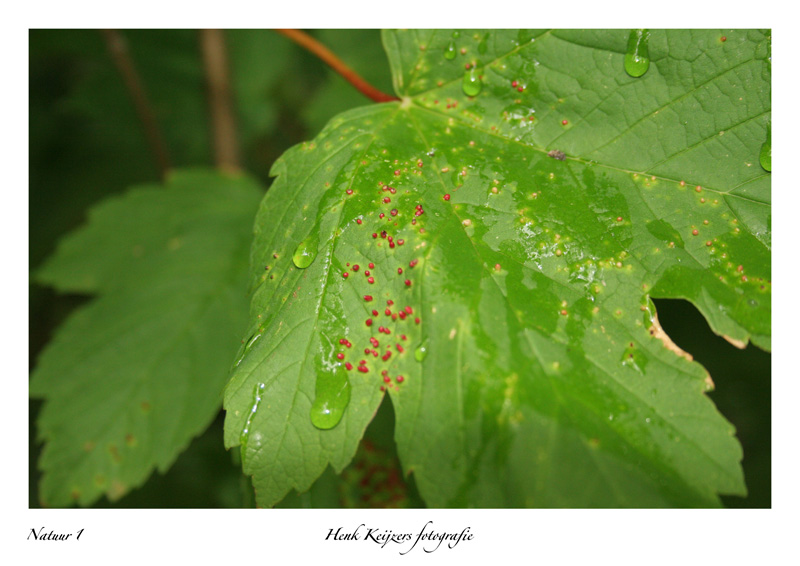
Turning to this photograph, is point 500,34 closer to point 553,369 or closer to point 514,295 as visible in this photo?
point 514,295

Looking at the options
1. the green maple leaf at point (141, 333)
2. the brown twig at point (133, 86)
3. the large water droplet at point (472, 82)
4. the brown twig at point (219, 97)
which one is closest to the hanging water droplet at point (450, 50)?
the large water droplet at point (472, 82)

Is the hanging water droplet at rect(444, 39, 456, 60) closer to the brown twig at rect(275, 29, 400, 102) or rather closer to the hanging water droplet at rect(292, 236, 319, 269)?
the brown twig at rect(275, 29, 400, 102)

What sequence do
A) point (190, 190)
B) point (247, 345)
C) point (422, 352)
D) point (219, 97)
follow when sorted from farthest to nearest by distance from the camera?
point (219, 97) < point (190, 190) < point (247, 345) < point (422, 352)

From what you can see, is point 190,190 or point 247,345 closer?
point 247,345

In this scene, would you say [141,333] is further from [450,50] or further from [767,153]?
[767,153]

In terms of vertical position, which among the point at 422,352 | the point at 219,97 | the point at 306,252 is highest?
the point at 219,97

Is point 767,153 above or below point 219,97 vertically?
above

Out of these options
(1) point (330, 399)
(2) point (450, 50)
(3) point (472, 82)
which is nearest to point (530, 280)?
(1) point (330, 399)

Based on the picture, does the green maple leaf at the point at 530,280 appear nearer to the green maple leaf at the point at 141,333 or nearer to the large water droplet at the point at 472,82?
the large water droplet at the point at 472,82
